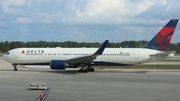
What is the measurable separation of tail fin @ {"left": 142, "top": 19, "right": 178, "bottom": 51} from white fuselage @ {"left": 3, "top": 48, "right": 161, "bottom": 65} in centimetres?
94

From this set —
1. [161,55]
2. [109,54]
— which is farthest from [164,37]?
[109,54]

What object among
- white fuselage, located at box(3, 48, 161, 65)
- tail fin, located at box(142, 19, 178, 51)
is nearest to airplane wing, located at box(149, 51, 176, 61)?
white fuselage, located at box(3, 48, 161, 65)

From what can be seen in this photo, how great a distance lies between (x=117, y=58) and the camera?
106ft

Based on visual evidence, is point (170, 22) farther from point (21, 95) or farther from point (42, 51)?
point (21, 95)

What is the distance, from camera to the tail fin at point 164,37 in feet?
107

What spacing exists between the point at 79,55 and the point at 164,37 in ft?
31.4

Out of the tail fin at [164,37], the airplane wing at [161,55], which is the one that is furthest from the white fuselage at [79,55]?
the tail fin at [164,37]

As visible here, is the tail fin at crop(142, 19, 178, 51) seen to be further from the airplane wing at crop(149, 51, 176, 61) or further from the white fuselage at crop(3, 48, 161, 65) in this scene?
the airplane wing at crop(149, 51, 176, 61)

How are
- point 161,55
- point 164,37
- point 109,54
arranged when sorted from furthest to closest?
point 164,37
point 109,54
point 161,55

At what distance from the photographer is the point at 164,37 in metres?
33.0

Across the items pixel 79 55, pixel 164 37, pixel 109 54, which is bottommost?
pixel 79 55

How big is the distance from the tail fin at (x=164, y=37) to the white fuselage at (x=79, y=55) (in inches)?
36.9

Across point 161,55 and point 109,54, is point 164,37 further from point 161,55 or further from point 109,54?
point 109,54

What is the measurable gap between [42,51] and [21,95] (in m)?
18.2
